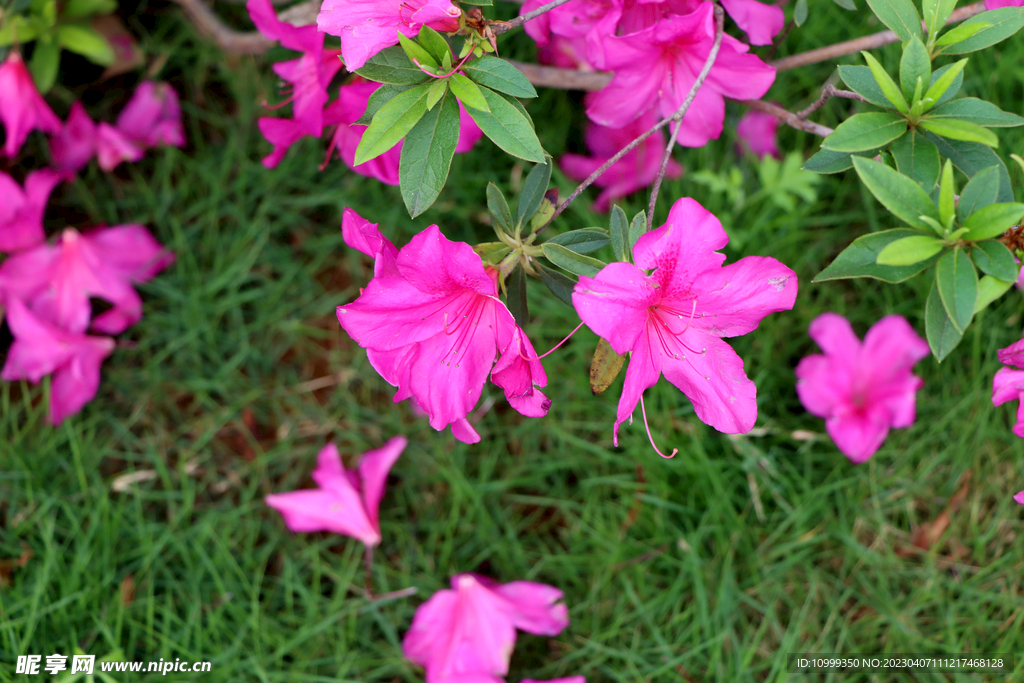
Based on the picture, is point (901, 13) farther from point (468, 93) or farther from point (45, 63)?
point (45, 63)

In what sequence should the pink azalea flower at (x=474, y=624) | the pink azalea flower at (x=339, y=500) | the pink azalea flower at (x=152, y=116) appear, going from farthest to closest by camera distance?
the pink azalea flower at (x=152, y=116) < the pink azalea flower at (x=339, y=500) < the pink azalea flower at (x=474, y=624)

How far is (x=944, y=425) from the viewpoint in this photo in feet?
6.11

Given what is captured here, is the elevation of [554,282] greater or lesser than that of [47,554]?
greater

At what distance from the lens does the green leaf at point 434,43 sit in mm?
1036

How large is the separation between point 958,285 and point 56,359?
6.62ft

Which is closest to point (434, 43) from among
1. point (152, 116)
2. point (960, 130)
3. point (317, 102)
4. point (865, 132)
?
point (317, 102)

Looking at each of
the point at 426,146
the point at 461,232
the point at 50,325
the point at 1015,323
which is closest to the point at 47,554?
the point at 50,325

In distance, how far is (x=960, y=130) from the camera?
101 centimetres

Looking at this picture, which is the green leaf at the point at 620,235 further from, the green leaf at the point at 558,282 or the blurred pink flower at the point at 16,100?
the blurred pink flower at the point at 16,100

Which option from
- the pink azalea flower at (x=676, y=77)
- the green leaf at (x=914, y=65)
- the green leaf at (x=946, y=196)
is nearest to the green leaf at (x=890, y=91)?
the green leaf at (x=914, y=65)

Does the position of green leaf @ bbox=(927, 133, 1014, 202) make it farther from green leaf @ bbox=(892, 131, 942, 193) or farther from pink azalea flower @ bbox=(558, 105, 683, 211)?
pink azalea flower @ bbox=(558, 105, 683, 211)

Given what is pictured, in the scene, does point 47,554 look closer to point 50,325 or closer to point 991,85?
point 50,325

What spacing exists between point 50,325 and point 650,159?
1.63 meters

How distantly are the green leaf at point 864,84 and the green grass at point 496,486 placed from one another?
31.1 inches
